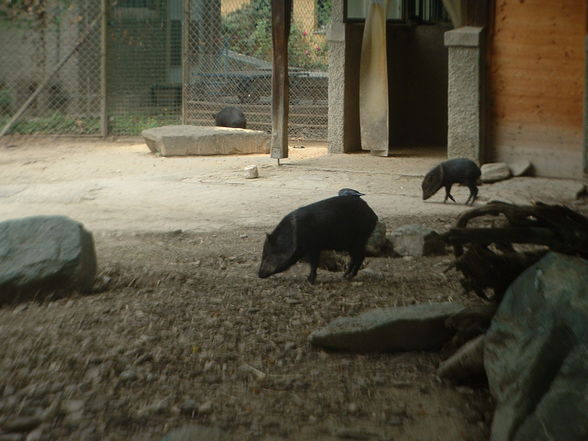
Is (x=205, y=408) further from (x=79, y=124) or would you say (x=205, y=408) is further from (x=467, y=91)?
(x=79, y=124)

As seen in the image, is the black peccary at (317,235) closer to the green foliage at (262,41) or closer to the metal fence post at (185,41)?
the metal fence post at (185,41)

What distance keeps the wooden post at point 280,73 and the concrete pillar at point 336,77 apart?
1038 millimetres

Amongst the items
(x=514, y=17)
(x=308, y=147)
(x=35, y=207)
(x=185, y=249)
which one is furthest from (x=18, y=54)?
(x=185, y=249)

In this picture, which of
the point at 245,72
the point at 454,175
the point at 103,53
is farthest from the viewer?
the point at 245,72

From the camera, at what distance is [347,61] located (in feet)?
40.2

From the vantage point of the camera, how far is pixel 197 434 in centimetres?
275

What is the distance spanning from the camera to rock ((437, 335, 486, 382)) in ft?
10.7

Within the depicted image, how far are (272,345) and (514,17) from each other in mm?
6970

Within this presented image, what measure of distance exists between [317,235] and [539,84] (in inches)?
210

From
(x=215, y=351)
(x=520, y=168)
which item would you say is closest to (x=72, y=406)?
(x=215, y=351)

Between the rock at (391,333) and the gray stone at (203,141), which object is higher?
the gray stone at (203,141)

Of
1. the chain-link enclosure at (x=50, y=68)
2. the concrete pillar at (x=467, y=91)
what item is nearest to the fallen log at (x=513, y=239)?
the concrete pillar at (x=467, y=91)

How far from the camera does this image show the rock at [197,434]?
2.71 m

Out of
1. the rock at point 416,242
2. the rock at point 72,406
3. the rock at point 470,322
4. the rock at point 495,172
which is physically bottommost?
the rock at point 72,406
